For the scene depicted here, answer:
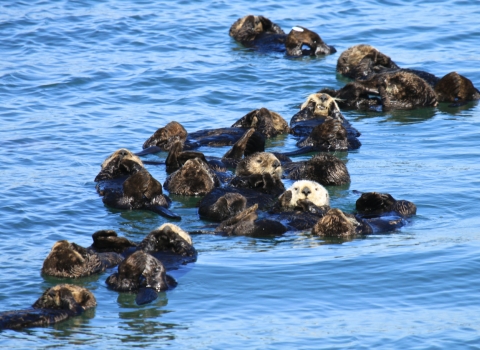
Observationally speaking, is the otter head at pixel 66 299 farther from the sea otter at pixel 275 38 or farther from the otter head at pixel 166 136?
the sea otter at pixel 275 38

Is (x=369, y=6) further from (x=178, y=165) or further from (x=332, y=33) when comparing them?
(x=178, y=165)

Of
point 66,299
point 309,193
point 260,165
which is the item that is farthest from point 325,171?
point 66,299

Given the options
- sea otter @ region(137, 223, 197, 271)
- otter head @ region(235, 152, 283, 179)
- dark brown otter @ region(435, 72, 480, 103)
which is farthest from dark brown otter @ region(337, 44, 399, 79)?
sea otter @ region(137, 223, 197, 271)

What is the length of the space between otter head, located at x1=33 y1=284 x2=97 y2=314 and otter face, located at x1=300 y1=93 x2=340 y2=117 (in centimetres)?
666

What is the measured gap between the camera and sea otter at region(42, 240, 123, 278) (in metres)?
6.73

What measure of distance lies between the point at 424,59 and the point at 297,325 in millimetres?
11025

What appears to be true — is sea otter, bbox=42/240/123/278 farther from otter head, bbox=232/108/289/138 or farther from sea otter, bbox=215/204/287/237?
otter head, bbox=232/108/289/138

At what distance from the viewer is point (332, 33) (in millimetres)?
18297

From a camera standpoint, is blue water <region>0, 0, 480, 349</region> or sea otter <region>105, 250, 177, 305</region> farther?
sea otter <region>105, 250, 177, 305</region>

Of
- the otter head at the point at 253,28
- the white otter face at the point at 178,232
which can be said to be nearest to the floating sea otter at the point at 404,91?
the otter head at the point at 253,28

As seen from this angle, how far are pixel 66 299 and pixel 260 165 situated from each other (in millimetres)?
3818

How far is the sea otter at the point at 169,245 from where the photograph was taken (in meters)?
7.15

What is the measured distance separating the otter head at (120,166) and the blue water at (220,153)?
23cm

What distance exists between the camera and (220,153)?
1098 cm
